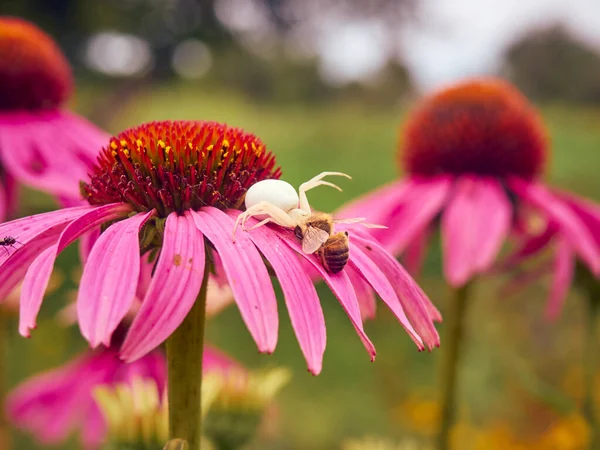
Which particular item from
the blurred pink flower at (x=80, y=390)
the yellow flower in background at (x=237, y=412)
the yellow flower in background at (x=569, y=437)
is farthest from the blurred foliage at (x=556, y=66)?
the yellow flower in background at (x=237, y=412)

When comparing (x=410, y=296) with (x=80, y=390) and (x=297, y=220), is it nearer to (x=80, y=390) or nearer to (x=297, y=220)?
(x=297, y=220)

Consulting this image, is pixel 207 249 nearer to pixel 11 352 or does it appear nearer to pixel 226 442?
pixel 226 442

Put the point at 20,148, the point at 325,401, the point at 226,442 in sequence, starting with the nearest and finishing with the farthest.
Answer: the point at 226,442, the point at 20,148, the point at 325,401

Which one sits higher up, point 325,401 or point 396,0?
point 396,0

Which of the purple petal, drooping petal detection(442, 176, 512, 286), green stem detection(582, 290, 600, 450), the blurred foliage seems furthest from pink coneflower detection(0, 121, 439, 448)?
the blurred foliage

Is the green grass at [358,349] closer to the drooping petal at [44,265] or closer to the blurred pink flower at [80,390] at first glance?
the blurred pink flower at [80,390]

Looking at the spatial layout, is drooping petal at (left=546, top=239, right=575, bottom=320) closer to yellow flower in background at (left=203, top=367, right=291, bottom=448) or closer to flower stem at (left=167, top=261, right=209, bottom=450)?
yellow flower in background at (left=203, top=367, right=291, bottom=448)

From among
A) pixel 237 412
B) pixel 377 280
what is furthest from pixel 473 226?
pixel 377 280

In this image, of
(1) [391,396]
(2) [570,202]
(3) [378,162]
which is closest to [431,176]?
(2) [570,202]
